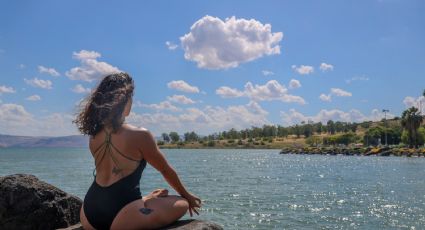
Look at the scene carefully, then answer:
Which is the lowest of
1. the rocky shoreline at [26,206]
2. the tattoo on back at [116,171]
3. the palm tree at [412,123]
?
the rocky shoreline at [26,206]

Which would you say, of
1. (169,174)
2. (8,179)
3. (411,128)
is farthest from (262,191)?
(411,128)

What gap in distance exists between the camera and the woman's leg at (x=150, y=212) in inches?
212

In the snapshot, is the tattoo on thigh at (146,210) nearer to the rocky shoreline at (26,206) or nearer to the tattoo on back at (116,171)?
the tattoo on back at (116,171)

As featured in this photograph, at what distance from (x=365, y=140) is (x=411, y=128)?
5322 centimetres

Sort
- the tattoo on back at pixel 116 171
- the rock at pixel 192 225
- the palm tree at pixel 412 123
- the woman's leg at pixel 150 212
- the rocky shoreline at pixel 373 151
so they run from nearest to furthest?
the woman's leg at pixel 150 212 < the tattoo on back at pixel 116 171 < the rock at pixel 192 225 < the rocky shoreline at pixel 373 151 < the palm tree at pixel 412 123

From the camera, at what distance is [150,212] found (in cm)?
552

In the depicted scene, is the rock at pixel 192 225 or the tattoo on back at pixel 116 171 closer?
the tattoo on back at pixel 116 171

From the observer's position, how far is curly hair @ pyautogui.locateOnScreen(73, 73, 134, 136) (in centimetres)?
553

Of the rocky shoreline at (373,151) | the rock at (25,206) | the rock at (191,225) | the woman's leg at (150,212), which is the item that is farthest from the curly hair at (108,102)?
the rocky shoreline at (373,151)

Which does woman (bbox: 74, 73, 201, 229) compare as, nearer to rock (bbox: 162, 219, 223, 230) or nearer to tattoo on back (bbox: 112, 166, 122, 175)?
tattoo on back (bbox: 112, 166, 122, 175)

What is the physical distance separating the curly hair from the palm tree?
137m

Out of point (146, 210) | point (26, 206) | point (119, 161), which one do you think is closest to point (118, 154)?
point (119, 161)

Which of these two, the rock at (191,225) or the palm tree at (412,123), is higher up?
the palm tree at (412,123)

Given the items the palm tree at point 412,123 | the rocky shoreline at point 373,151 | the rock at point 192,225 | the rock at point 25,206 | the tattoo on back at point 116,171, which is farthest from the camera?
the palm tree at point 412,123
